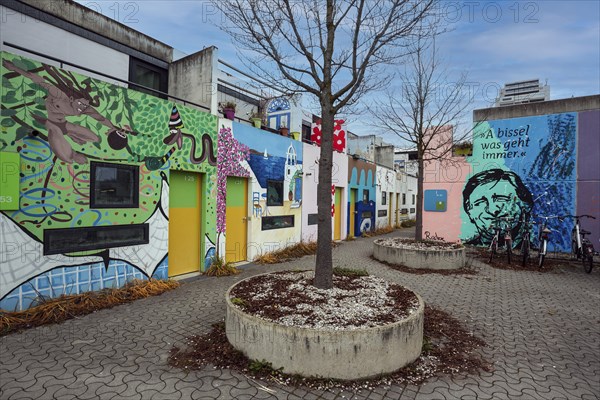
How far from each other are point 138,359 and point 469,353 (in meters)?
3.82

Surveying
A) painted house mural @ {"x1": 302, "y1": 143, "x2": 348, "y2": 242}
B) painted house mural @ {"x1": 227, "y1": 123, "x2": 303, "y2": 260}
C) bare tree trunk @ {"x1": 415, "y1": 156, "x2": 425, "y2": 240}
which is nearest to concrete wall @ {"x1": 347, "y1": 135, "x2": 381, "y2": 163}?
painted house mural @ {"x1": 302, "y1": 143, "x2": 348, "y2": 242}

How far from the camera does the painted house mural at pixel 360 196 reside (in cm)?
1465

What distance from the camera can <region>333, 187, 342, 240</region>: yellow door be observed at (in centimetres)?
1346

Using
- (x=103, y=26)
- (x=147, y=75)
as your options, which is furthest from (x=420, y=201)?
(x=103, y=26)

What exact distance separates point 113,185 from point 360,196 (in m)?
11.5

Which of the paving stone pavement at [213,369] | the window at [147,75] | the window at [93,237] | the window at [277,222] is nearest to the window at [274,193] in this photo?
the window at [277,222]

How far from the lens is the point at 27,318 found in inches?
172

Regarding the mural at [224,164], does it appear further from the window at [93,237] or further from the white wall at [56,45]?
the white wall at [56,45]

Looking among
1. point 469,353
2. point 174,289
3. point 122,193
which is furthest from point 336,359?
point 122,193

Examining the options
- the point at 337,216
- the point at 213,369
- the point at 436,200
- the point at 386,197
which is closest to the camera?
the point at 213,369

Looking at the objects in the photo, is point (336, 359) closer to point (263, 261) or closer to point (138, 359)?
point (138, 359)

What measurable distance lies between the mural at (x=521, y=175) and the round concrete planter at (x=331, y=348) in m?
9.77

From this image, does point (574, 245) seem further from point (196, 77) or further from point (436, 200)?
point (196, 77)

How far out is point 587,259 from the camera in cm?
833
